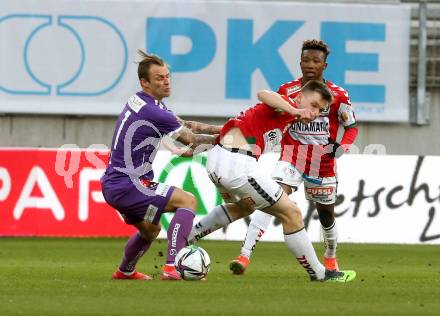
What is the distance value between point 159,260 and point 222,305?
5.94 metres

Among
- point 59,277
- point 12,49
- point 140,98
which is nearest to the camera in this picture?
point 140,98

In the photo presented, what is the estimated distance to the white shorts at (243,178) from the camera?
10352 mm

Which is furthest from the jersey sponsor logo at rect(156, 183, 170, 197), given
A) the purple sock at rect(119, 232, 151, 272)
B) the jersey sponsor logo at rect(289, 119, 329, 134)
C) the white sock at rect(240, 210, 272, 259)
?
the jersey sponsor logo at rect(289, 119, 329, 134)

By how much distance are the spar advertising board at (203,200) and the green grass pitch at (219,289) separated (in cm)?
311

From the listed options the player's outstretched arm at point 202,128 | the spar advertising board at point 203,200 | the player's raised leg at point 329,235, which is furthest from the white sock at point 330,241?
the spar advertising board at point 203,200

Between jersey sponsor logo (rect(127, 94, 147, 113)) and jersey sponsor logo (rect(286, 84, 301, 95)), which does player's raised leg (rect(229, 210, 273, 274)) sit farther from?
jersey sponsor logo (rect(127, 94, 147, 113))

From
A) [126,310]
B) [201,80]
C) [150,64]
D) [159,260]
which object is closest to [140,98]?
[150,64]

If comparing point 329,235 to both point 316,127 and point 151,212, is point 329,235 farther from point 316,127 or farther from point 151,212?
→ point 151,212

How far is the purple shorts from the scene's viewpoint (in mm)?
10258

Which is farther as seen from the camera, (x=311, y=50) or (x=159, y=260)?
(x=159, y=260)

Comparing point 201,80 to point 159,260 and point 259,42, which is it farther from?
point 159,260

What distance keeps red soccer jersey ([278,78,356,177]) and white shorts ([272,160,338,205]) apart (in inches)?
2.0

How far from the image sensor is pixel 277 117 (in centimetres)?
1063

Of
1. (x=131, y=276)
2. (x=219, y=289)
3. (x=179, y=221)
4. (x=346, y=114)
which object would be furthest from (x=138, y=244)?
(x=346, y=114)
